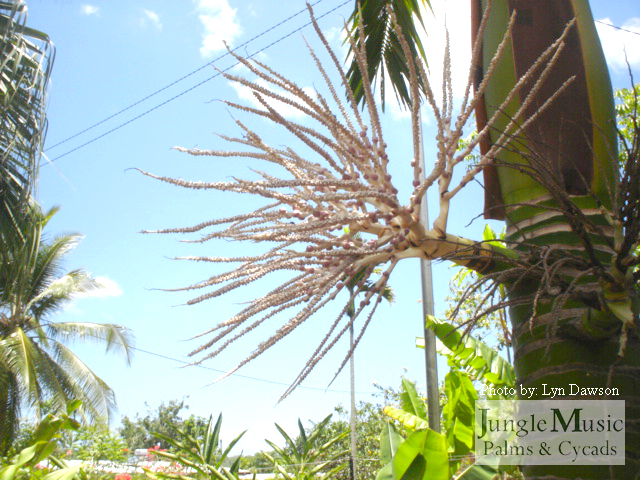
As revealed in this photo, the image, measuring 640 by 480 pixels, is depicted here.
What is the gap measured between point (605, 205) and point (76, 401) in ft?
9.09

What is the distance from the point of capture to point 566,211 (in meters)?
1.37

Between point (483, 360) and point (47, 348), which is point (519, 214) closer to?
point (483, 360)

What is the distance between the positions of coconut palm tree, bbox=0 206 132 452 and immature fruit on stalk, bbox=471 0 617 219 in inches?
424

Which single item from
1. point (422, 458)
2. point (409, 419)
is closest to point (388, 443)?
point (422, 458)

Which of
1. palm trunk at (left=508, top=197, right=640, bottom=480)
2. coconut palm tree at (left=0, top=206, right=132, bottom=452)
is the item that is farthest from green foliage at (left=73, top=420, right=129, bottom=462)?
palm trunk at (left=508, top=197, right=640, bottom=480)

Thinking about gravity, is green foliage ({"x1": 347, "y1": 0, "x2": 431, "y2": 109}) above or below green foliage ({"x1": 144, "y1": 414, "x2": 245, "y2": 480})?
above

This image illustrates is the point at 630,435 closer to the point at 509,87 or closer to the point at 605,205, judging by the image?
the point at 605,205

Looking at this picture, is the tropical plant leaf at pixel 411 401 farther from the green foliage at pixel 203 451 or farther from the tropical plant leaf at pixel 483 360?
the green foliage at pixel 203 451

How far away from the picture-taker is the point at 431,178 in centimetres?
148

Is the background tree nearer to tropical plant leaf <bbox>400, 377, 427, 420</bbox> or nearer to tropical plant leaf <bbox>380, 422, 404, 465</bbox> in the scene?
tropical plant leaf <bbox>380, 422, 404, 465</bbox>

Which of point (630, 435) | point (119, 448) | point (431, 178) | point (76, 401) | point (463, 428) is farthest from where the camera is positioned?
point (119, 448)

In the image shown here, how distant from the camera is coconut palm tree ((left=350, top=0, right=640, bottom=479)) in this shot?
1.34m

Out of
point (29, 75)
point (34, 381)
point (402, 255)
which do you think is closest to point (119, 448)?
point (34, 381)

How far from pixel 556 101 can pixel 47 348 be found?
1432cm
